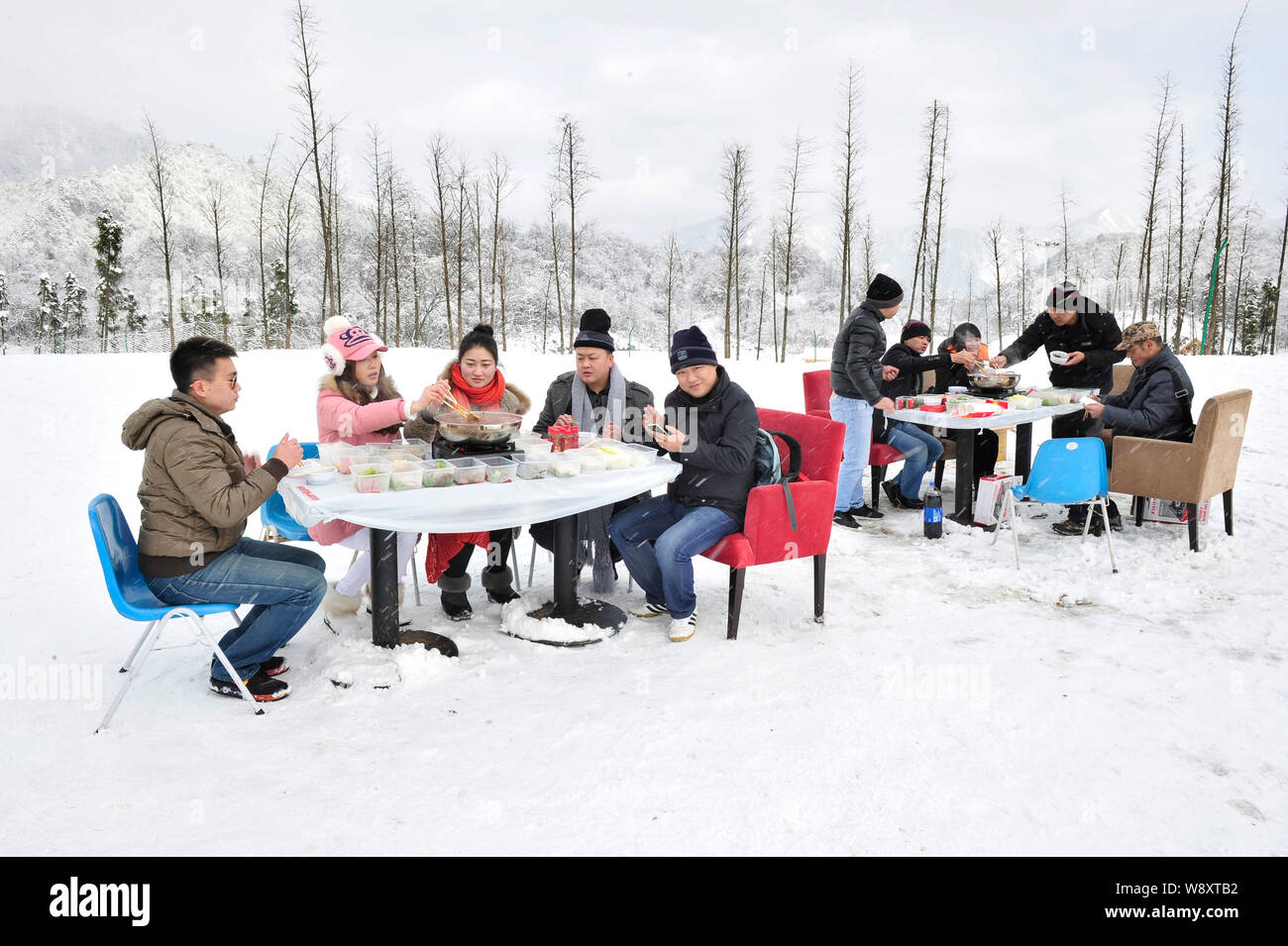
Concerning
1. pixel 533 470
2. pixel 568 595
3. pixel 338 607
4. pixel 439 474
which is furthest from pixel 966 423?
pixel 338 607

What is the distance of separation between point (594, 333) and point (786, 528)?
5.16 ft

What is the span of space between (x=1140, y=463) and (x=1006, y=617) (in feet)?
6.99

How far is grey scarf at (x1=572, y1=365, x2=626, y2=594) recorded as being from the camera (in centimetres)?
450

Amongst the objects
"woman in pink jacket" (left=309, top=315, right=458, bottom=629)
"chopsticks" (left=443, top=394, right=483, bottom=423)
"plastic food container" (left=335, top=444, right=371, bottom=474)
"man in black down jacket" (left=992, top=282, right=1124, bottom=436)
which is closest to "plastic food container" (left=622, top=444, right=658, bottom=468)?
"chopsticks" (left=443, top=394, right=483, bottom=423)

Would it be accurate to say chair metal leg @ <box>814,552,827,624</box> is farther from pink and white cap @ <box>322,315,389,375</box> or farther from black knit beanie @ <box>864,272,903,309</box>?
black knit beanie @ <box>864,272,903,309</box>

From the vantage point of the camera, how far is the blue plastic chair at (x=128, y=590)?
283cm

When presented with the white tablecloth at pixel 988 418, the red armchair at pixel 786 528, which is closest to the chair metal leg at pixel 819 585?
the red armchair at pixel 786 528

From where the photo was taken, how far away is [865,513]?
21.7ft

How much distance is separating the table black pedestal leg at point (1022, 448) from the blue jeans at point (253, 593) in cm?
590

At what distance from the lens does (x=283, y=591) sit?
10.6 feet

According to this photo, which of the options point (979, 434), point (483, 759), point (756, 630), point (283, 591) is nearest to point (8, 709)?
point (283, 591)

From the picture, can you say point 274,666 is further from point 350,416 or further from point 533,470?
point 533,470

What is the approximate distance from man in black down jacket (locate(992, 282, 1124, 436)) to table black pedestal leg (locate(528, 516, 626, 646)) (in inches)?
176
